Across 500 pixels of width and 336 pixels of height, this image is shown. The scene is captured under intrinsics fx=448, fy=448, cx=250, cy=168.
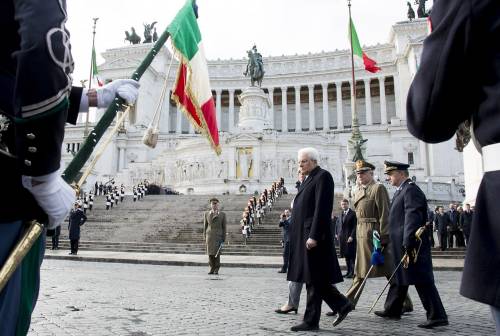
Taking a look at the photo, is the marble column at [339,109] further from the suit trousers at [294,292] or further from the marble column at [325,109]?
the suit trousers at [294,292]

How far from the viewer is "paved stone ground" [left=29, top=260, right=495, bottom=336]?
456cm

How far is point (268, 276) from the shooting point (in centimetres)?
1038

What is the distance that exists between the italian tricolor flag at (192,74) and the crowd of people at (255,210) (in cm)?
1171

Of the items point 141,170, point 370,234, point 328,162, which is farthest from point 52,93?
point 141,170

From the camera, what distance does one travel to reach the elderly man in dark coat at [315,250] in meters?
4.85

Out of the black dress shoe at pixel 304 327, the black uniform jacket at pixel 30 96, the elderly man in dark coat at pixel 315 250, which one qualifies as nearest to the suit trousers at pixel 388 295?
the elderly man in dark coat at pixel 315 250

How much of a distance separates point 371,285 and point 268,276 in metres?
2.50

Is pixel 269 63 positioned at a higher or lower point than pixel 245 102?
higher

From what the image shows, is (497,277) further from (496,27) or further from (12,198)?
Answer: (12,198)

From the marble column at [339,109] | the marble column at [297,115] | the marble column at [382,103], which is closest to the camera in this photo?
the marble column at [382,103]

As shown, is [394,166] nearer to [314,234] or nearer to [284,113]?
[314,234]

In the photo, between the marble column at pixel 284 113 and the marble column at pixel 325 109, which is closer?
the marble column at pixel 325 109

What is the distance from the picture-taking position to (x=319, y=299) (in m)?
4.85

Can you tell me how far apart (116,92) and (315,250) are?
3268 mm
